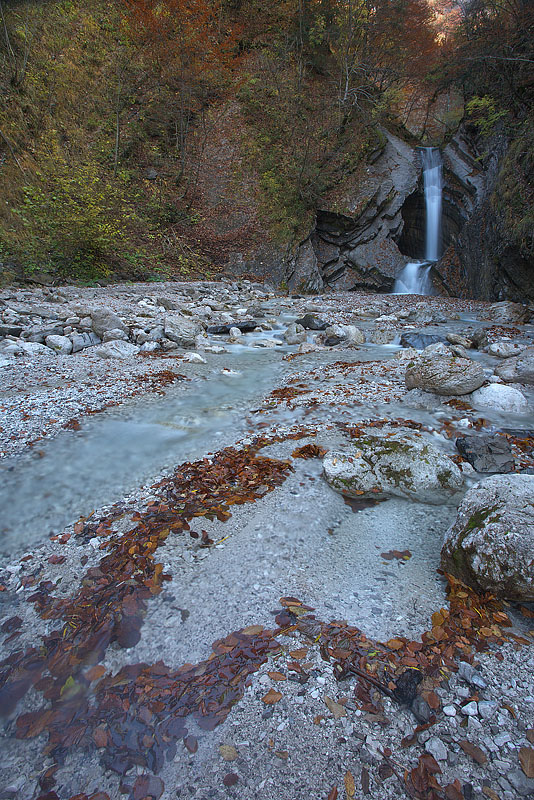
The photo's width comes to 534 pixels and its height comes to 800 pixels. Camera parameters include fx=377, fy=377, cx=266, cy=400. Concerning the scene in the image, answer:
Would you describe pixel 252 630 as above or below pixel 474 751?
below

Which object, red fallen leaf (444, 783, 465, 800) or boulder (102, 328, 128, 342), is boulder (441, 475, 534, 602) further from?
boulder (102, 328, 128, 342)

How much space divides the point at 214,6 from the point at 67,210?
1767 centimetres

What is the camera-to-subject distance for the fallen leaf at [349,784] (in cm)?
106

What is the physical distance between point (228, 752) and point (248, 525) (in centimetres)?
118

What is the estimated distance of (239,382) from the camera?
540 cm

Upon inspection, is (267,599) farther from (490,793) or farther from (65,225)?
(65,225)

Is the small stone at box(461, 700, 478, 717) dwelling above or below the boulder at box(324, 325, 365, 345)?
above

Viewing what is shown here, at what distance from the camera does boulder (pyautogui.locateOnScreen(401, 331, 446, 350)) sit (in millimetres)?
7073

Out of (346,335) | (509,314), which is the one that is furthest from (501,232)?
(346,335)

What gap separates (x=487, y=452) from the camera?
3.04 metres

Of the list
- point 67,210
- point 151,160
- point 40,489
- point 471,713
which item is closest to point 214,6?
point 151,160

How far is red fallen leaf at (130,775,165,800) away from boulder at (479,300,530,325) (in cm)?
1089

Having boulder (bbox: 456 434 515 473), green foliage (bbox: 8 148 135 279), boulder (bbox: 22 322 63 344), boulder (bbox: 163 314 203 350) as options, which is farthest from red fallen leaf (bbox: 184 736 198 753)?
green foliage (bbox: 8 148 135 279)

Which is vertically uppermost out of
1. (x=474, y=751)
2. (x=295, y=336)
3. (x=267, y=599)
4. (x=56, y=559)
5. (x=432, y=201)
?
(x=432, y=201)
